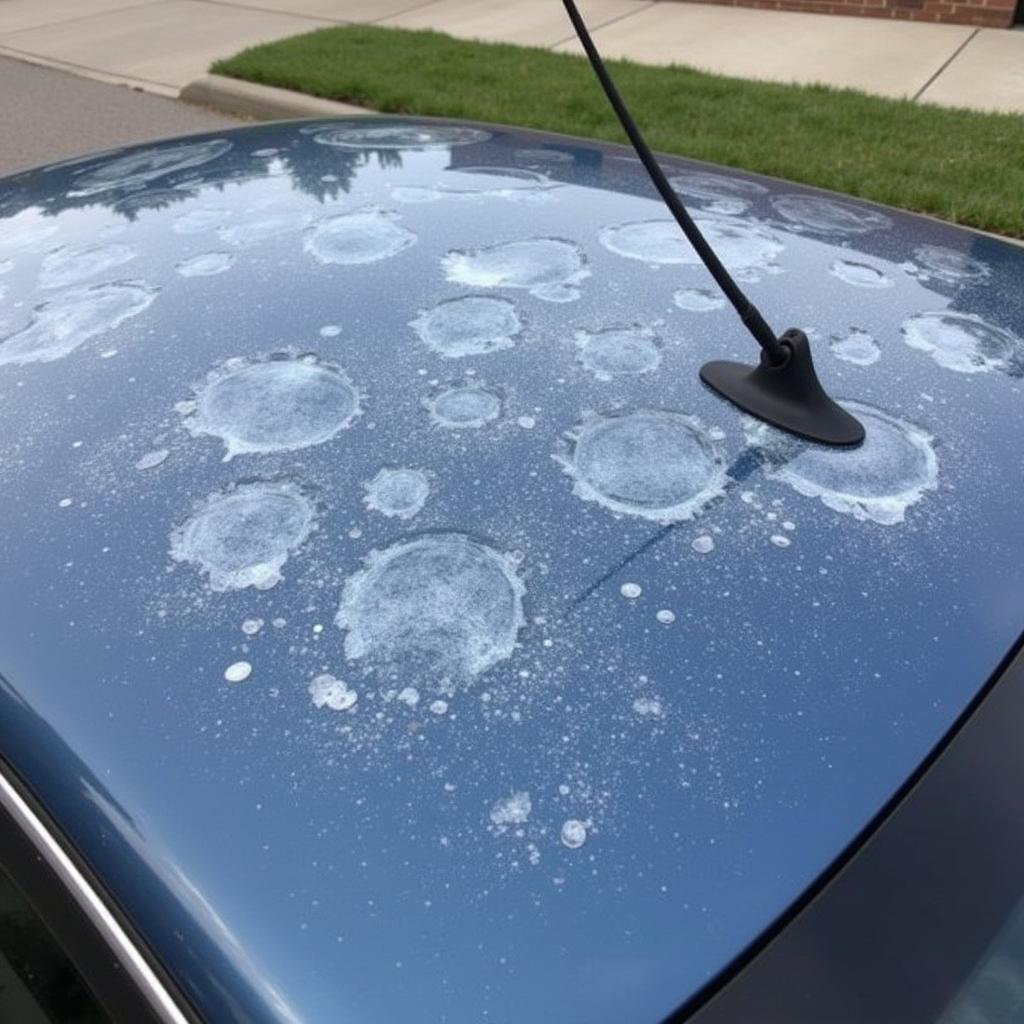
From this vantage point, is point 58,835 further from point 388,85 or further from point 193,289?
point 388,85

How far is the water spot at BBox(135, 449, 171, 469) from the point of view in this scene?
4.15 ft

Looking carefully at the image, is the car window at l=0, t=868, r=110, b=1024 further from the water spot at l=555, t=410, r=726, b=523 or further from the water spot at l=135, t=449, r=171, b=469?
the water spot at l=555, t=410, r=726, b=523

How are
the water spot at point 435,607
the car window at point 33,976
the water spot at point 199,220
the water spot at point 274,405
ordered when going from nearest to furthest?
the car window at point 33,976 < the water spot at point 435,607 < the water spot at point 274,405 < the water spot at point 199,220

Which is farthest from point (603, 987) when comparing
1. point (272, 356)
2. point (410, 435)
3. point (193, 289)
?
point (193, 289)

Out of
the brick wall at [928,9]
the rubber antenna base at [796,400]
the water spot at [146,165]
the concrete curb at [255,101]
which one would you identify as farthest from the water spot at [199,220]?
the brick wall at [928,9]

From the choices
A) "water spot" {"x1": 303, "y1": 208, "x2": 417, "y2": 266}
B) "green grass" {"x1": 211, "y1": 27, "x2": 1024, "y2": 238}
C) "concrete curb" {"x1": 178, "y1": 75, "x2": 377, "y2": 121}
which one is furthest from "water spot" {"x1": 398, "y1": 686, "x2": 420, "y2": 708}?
"concrete curb" {"x1": 178, "y1": 75, "x2": 377, "y2": 121}

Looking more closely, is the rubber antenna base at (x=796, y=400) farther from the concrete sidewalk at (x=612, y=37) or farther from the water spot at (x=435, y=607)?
the concrete sidewalk at (x=612, y=37)

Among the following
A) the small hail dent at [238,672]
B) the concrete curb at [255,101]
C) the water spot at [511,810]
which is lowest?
the concrete curb at [255,101]

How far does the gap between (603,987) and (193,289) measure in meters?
1.24

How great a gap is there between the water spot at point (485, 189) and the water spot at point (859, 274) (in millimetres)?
557

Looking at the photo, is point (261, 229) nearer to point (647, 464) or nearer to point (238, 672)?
point (647, 464)

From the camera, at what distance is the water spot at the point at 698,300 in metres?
1.60

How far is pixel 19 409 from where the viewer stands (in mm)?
1377

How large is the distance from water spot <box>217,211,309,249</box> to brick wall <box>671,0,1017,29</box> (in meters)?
8.73
